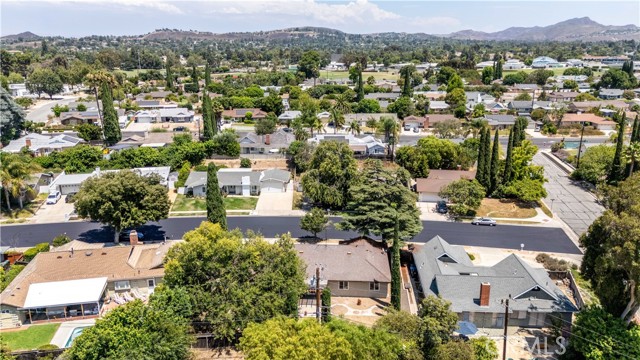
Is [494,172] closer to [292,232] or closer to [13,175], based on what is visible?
[292,232]

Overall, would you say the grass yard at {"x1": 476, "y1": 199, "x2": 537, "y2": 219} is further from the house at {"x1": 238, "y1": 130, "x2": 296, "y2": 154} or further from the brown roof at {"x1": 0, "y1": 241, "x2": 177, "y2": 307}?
the brown roof at {"x1": 0, "y1": 241, "x2": 177, "y2": 307}

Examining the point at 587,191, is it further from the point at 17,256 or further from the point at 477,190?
→ the point at 17,256

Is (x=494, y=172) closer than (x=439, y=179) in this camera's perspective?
Yes

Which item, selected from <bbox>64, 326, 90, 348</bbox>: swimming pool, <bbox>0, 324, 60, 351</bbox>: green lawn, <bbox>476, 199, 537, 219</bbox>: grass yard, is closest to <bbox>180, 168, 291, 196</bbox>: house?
<bbox>476, 199, 537, 219</bbox>: grass yard

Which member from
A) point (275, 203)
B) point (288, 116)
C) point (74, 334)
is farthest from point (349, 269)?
point (288, 116)

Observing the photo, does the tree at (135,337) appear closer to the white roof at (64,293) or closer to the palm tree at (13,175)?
the white roof at (64,293)

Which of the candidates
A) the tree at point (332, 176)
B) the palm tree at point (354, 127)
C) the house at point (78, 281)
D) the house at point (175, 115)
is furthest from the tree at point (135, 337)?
the house at point (175, 115)

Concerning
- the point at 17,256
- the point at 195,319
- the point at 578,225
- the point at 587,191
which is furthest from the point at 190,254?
the point at 587,191
